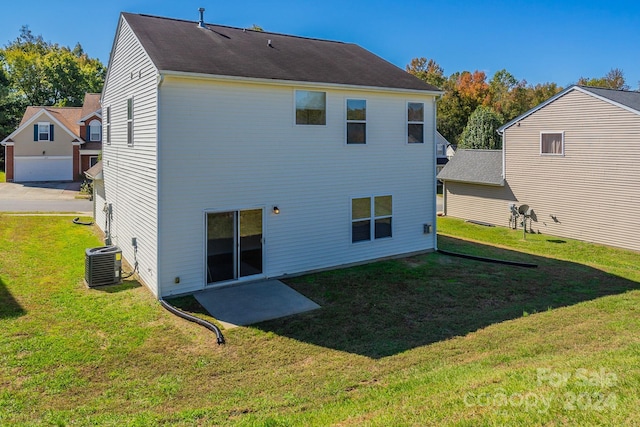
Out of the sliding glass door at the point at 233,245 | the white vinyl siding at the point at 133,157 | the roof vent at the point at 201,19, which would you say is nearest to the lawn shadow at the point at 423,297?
the sliding glass door at the point at 233,245

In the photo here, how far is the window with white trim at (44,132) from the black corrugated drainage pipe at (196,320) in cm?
3127

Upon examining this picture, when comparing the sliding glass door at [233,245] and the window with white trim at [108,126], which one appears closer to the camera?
the sliding glass door at [233,245]

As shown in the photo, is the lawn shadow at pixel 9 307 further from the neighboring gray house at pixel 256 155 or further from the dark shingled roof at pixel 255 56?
the dark shingled roof at pixel 255 56

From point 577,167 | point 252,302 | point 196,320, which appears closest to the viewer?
point 196,320

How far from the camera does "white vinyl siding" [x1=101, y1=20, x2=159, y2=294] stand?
33.2 feet

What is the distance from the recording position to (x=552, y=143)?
1805 centimetres

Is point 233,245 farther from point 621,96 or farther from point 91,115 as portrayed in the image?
point 91,115

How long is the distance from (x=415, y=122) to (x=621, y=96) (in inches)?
363

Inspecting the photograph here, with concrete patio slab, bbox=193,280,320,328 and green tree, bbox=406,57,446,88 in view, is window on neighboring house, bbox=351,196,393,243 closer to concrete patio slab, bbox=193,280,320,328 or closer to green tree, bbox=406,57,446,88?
concrete patio slab, bbox=193,280,320,328

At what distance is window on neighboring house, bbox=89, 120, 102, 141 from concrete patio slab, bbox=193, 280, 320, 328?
30726 mm

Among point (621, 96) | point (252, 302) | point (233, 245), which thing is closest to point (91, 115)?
point (233, 245)

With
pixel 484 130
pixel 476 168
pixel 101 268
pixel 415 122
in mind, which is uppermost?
pixel 484 130

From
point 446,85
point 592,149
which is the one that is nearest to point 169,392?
point 592,149

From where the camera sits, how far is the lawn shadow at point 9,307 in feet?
28.7
